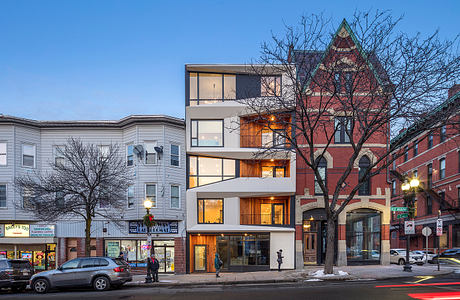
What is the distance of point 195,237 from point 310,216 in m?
8.07

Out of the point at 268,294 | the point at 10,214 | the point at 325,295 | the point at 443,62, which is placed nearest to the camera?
the point at 325,295

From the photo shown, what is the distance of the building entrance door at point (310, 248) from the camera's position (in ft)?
93.0

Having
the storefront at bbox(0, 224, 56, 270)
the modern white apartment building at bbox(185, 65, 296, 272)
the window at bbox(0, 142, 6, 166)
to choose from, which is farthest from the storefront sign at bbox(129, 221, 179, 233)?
the window at bbox(0, 142, 6, 166)

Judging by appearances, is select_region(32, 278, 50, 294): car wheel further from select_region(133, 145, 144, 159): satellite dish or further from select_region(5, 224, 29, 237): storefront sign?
select_region(133, 145, 144, 159): satellite dish

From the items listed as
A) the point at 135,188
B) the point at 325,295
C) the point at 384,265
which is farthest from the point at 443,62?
the point at 135,188

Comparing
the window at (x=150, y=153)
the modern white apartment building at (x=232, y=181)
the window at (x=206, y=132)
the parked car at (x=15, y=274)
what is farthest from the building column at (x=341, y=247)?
the parked car at (x=15, y=274)

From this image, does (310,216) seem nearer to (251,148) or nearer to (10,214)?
(251,148)

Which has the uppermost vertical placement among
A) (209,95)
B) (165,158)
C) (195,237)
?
(209,95)

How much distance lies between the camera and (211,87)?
94.8 feet

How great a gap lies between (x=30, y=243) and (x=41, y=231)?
1162 millimetres

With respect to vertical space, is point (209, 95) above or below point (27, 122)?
above

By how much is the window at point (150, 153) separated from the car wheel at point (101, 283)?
36.1 feet

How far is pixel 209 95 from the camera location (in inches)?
1134

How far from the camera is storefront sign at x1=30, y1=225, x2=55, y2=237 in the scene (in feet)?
92.6
